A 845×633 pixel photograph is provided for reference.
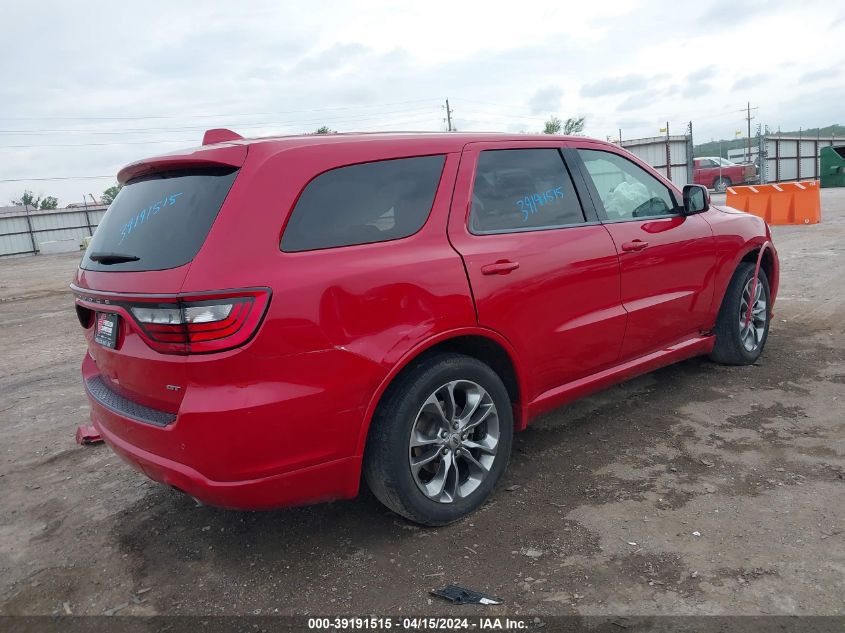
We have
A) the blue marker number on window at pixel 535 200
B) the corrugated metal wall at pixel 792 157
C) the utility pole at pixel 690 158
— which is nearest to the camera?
the blue marker number on window at pixel 535 200

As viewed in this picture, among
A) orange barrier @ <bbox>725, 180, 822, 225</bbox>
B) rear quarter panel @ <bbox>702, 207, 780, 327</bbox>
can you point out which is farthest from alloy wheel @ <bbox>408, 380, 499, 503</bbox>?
orange barrier @ <bbox>725, 180, 822, 225</bbox>

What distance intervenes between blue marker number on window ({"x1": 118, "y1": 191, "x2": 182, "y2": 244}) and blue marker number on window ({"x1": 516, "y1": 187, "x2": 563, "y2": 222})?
162 centimetres

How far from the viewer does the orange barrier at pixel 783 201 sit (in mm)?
14305

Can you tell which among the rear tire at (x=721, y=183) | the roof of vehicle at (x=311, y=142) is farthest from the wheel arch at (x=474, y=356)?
the rear tire at (x=721, y=183)

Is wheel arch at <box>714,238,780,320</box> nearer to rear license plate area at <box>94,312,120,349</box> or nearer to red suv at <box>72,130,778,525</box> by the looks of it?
red suv at <box>72,130,778,525</box>

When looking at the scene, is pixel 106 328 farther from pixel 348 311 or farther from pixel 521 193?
pixel 521 193

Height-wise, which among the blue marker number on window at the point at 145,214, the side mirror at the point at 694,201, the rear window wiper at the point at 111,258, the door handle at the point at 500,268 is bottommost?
the door handle at the point at 500,268

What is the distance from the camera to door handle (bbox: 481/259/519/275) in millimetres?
2910

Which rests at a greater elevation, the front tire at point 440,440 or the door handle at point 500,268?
the door handle at point 500,268

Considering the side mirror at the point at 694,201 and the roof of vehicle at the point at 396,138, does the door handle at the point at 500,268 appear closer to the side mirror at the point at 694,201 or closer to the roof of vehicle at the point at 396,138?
the roof of vehicle at the point at 396,138

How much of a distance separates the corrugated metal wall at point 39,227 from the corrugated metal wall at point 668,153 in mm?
28550

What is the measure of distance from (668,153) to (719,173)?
5.92 meters

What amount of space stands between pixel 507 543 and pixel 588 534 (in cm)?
35

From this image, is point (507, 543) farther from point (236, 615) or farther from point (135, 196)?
point (135, 196)
